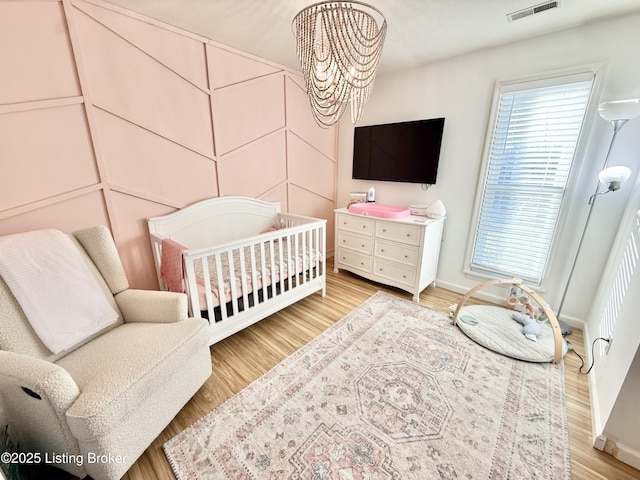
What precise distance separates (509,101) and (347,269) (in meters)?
2.20

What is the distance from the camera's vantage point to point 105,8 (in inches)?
65.1

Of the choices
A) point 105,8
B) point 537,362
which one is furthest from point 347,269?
point 105,8

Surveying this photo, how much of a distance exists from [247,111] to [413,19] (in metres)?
1.55

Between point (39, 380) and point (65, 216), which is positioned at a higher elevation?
point (65, 216)

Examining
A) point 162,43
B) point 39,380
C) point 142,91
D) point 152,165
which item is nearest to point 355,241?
point 152,165

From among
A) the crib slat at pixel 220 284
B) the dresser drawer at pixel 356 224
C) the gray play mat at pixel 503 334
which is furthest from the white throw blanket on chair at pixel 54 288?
the gray play mat at pixel 503 334

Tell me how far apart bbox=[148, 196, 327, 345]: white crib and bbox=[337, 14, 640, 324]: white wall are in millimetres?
1339

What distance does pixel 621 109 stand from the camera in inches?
60.1

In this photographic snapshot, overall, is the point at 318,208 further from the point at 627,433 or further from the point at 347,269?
the point at 627,433

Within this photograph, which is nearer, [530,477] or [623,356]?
[530,477]

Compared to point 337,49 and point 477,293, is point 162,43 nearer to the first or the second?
point 337,49

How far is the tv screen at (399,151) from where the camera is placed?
2.58 metres

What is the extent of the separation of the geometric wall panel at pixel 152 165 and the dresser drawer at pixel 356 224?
138 cm

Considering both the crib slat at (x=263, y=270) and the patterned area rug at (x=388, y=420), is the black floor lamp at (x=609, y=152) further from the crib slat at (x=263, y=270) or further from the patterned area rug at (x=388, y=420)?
the crib slat at (x=263, y=270)
